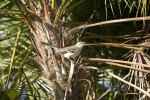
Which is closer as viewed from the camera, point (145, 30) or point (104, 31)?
point (145, 30)

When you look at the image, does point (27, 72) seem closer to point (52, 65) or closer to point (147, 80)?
point (52, 65)

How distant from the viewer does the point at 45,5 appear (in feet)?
9.32

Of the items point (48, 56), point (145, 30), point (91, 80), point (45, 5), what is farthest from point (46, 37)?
point (145, 30)

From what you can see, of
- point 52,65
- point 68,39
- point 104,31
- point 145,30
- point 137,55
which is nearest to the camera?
point 52,65

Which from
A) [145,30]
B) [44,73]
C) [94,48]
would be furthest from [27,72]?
[145,30]

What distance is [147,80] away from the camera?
309 centimetres

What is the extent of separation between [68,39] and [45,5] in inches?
18.9

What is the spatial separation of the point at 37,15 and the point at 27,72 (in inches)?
80.3

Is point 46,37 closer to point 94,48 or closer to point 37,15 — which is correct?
point 37,15

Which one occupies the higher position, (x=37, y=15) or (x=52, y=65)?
(x=37, y=15)

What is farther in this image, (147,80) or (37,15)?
(147,80)

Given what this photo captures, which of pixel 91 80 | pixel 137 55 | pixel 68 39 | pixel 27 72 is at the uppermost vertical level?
pixel 68 39

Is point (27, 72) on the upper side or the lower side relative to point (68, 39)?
lower

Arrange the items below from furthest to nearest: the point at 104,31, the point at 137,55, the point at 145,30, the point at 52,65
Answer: the point at 104,31 < the point at 145,30 < the point at 137,55 < the point at 52,65
